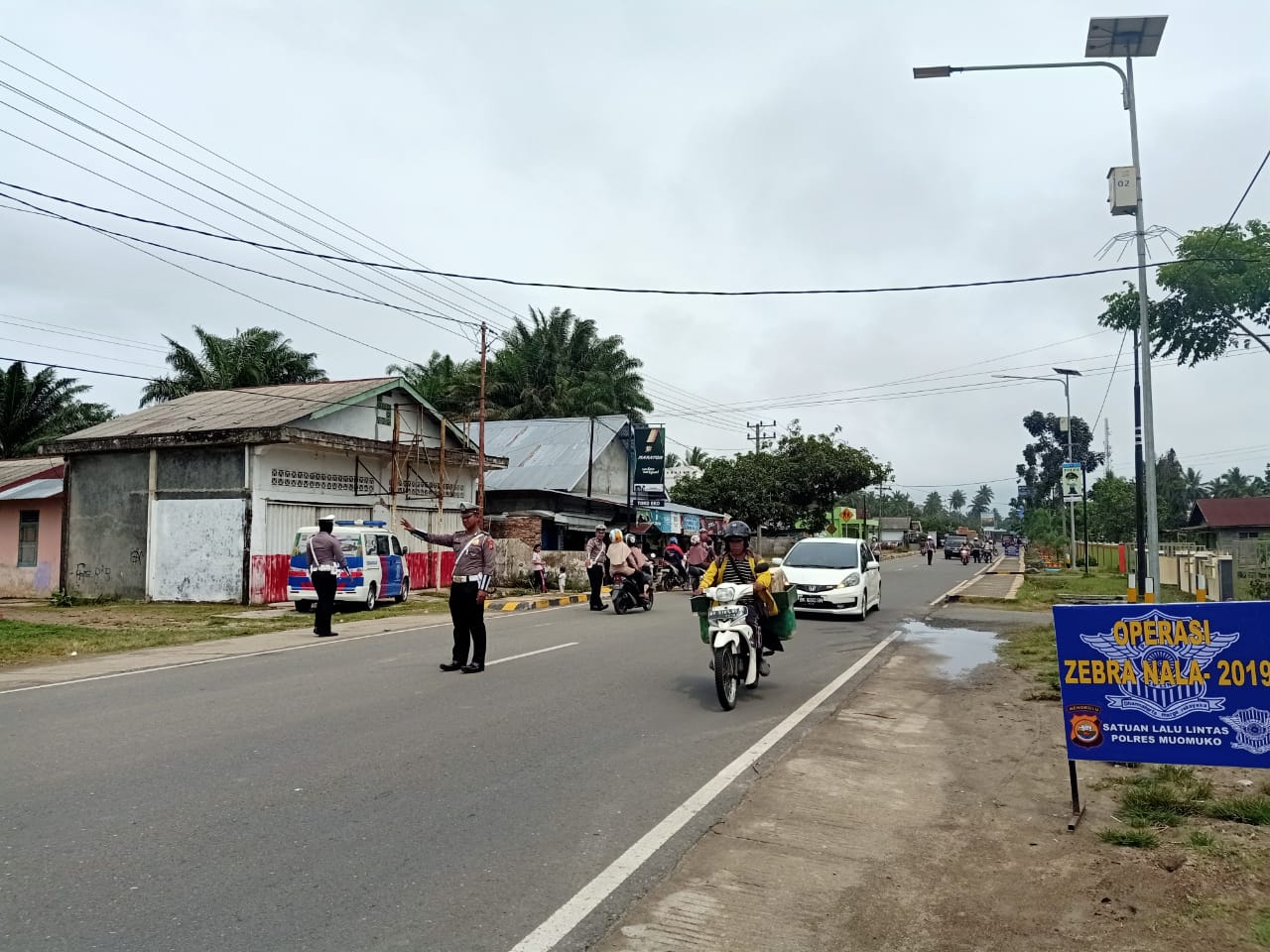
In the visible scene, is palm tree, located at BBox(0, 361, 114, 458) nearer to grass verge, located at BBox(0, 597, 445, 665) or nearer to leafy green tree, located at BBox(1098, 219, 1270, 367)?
grass verge, located at BBox(0, 597, 445, 665)

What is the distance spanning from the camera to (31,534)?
2672 centimetres

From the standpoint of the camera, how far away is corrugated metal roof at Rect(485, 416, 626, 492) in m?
36.2

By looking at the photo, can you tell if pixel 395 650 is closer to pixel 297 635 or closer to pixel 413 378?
pixel 297 635

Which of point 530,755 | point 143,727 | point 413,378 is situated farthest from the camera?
point 413,378

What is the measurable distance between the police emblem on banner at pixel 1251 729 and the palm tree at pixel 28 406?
1581 inches

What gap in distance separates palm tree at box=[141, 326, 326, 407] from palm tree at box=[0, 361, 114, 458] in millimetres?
2980

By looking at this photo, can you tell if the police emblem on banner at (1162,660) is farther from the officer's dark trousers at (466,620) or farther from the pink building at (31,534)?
the pink building at (31,534)

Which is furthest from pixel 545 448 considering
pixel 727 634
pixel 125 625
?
pixel 727 634

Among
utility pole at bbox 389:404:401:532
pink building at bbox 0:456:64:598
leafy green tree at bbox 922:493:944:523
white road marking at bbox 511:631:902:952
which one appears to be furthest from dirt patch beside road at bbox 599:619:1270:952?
leafy green tree at bbox 922:493:944:523

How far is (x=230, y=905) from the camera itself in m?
4.16

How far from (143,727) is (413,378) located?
42897 mm

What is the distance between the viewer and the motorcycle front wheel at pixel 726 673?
28.7 ft

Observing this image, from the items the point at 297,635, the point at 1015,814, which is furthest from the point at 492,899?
the point at 297,635

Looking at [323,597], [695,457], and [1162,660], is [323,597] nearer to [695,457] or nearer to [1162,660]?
[1162,660]
